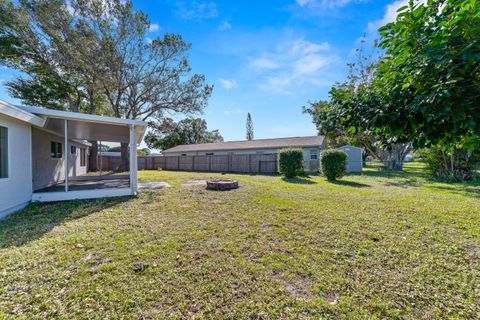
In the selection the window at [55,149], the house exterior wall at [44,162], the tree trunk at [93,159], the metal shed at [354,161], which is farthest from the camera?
the metal shed at [354,161]

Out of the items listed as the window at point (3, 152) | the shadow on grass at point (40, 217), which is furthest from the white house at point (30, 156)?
the shadow on grass at point (40, 217)

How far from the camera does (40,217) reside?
455cm

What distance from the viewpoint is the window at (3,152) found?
449cm

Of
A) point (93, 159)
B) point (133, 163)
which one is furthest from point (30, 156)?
point (93, 159)

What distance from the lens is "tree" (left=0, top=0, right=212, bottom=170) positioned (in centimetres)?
1174

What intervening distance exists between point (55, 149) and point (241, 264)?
10.6 m

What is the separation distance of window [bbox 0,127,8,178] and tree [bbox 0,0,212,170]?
10165 millimetres

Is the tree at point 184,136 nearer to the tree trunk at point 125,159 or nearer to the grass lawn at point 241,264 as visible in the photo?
the tree trunk at point 125,159

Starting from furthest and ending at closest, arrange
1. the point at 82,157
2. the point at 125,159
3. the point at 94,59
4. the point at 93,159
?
1. the point at 125,159
2. the point at 93,159
3. the point at 82,157
4. the point at 94,59

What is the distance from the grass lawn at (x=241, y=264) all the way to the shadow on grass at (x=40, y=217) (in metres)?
0.04

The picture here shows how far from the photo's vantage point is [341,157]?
1057cm

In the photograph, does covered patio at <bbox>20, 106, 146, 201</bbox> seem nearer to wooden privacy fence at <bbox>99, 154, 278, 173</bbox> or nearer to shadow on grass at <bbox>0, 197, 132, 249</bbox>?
shadow on grass at <bbox>0, 197, 132, 249</bbox>

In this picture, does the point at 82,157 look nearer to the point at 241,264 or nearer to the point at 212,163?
the point at 212,163

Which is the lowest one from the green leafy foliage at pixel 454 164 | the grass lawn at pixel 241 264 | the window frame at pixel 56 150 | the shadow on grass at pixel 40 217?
the grass lawn at pixel 241 264
